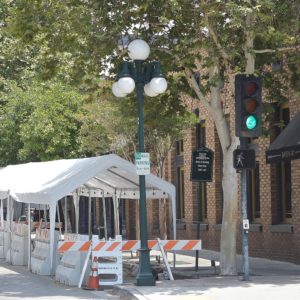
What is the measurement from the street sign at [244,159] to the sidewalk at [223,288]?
7.68ft

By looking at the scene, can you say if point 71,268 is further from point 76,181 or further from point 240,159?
point 240,159

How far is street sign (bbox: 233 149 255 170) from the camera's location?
15.3 meters

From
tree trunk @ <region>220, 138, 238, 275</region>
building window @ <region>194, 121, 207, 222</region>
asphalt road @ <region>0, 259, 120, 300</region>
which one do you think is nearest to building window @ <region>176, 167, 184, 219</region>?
building window @ <region>194, 121, 207, 222</region>

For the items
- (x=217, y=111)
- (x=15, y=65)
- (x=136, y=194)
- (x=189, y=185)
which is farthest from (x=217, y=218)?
(x=15, y=65)

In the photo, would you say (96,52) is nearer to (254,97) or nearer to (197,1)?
(197,1)

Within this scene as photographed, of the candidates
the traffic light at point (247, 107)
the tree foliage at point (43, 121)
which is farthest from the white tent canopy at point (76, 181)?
the tree foliage at point (43, 121)

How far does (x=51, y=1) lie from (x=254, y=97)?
5257mm

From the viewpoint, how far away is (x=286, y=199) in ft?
71.9

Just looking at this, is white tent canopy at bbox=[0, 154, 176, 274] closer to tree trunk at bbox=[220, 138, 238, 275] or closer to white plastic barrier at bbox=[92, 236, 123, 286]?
tree trunk at bbox=[220, 138, 238, 275]

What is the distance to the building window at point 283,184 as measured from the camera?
21719 millimetres

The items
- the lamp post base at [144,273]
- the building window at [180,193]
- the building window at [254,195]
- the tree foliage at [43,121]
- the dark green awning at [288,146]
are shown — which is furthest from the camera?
the tree foliage at [43,121]

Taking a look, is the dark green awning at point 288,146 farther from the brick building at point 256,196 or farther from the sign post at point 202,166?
the sign post at point 202,166

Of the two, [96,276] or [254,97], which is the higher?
[254,97]

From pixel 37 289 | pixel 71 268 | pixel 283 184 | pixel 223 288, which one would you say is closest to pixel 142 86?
pixel 71 268
